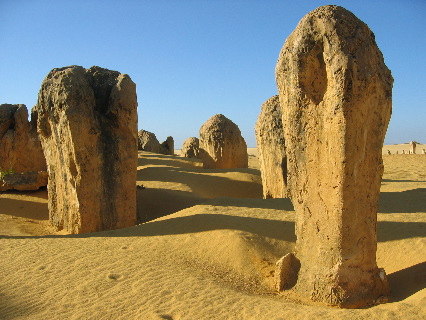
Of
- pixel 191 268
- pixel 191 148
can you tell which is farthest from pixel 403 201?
pixel 191 148

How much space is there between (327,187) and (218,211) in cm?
391

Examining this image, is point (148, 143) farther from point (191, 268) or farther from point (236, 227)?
point (191, 268)

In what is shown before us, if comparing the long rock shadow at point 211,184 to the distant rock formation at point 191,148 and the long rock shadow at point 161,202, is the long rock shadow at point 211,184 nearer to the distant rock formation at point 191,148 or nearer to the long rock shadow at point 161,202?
the long rock shadow at point 161,202

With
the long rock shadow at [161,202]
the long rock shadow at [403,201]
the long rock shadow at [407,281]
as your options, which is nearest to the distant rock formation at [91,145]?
the long rock shadow at [161,202]

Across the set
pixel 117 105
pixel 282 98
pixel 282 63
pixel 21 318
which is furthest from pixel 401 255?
pixel 117 105

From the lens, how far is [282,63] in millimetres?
5027

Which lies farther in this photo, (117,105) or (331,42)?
(117,105)

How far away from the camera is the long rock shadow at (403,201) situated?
813 cm

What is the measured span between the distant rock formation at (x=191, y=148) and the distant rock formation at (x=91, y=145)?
1559 centimetres

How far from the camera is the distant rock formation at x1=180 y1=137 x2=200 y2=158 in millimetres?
24658

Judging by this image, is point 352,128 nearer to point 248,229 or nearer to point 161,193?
point 248,229

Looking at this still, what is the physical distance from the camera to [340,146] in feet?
14.5

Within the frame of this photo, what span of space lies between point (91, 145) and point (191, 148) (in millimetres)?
16527

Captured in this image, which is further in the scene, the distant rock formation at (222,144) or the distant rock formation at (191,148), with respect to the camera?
the distant rock formation at (191,148)
